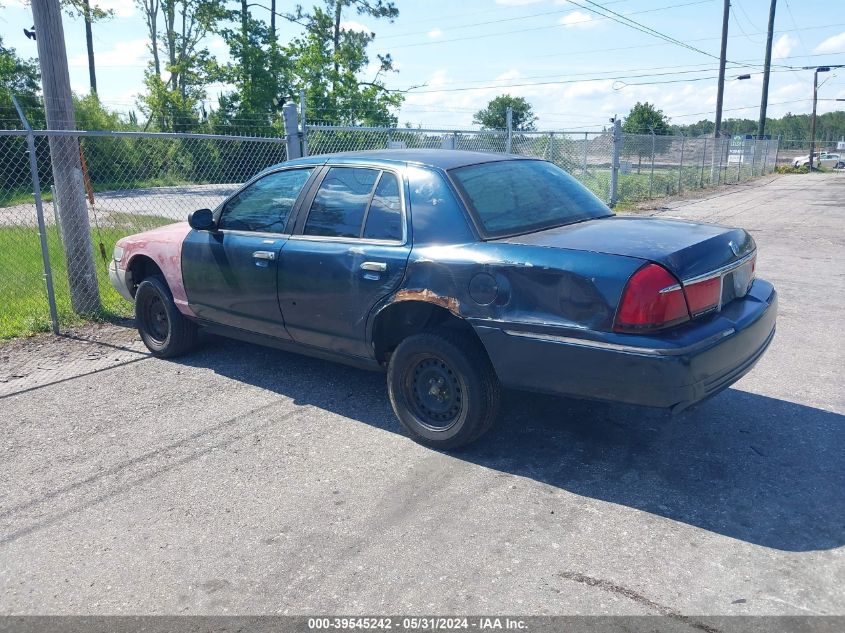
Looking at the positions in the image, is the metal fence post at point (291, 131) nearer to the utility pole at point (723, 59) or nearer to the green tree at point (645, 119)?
the utility pole at point (723, 59)

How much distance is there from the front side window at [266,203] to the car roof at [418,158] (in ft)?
0.48

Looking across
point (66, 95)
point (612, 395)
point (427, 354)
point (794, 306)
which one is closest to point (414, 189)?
point (427, 354)

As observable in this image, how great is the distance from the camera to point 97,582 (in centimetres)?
305

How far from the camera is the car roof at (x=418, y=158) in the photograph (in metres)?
4.50

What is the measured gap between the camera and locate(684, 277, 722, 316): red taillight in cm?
360

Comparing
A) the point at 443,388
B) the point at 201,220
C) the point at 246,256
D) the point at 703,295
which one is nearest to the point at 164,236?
the point at 201,220

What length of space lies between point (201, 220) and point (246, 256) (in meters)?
0.52

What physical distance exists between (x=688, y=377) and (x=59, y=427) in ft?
12.5

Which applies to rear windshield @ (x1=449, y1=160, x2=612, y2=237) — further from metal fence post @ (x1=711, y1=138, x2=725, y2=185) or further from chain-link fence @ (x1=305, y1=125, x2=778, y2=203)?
metal fence post @ (x1=711, y1=138, x2=725, y2=185)

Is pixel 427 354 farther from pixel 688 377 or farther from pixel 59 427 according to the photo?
pixel 59 427

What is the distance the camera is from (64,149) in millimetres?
6887

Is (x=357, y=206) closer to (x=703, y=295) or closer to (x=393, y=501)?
(x=393, y=501)

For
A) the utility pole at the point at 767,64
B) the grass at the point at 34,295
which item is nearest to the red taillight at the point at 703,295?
the grass at the point at 34,295

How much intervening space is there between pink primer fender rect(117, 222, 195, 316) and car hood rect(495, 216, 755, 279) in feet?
9.27
